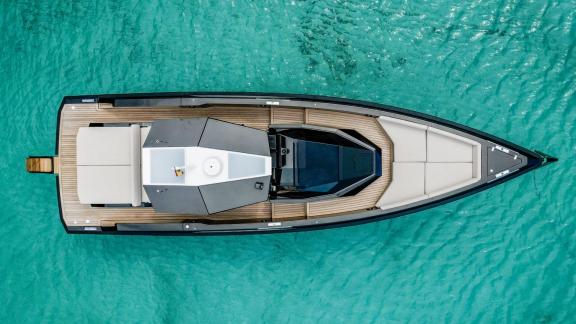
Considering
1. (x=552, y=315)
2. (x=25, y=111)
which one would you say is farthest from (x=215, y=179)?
(x=552, y=315)

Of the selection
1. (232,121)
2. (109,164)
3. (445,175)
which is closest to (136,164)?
(109,164)

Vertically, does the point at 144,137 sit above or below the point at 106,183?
above

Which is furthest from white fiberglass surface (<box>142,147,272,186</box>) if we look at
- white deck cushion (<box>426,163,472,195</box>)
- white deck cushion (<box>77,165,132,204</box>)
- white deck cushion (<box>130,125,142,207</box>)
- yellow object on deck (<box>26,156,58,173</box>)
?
white deck cushion (<box>426,163,472,195</box>)

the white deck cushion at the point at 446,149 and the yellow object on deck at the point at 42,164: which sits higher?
the white deck cushion at the point at 446,149

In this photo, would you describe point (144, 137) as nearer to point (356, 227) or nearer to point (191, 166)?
point (191, 166)

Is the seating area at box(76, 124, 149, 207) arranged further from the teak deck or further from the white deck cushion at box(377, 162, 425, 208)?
the white deck cushion at box(377, 162, 425, 208)

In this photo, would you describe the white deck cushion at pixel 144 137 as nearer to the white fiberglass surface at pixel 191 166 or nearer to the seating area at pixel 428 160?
the white fiberglass surface at pixel 191 166

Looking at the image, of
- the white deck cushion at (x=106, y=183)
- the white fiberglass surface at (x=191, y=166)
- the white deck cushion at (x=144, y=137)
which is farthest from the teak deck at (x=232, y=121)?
the white fiberglass surface at (x=191, y=166)
